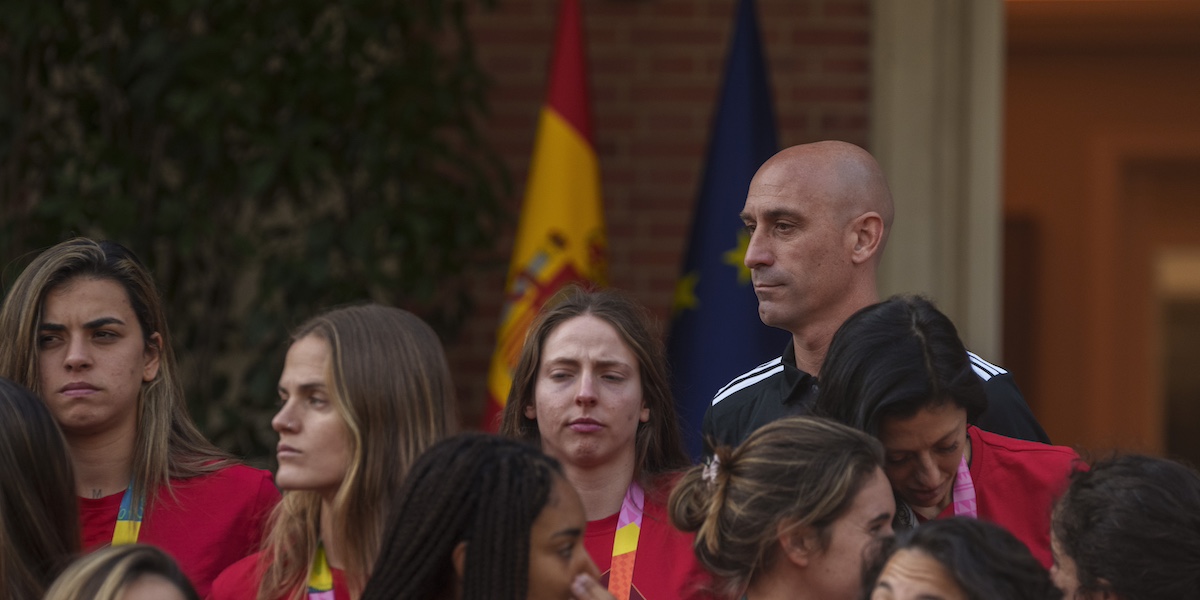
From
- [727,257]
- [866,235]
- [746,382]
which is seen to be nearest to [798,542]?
[746,382]

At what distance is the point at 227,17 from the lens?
505 cm

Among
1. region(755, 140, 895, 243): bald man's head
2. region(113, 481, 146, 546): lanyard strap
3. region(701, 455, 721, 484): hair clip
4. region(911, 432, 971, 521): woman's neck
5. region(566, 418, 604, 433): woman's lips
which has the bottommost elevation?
region(113, 481, 146, 546): lanyard strap

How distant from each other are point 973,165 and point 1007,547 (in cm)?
334

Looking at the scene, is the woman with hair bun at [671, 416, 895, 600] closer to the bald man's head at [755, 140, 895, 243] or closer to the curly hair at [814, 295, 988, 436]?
the curly hair at [814, 295, 988, 436]

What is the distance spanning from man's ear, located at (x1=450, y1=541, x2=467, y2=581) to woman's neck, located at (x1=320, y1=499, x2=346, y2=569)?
1.97ft

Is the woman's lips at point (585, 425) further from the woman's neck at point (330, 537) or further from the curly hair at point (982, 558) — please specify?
the curly hair at point (982, 558)

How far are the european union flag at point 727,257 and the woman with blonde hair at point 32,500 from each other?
8.33 ft

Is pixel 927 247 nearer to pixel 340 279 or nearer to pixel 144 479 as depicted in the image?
pixel 340 279

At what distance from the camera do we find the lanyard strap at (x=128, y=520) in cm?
323

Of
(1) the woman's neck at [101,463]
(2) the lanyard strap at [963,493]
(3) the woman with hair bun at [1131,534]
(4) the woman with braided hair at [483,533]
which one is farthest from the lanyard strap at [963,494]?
(1) the woman's neck at [101,463]

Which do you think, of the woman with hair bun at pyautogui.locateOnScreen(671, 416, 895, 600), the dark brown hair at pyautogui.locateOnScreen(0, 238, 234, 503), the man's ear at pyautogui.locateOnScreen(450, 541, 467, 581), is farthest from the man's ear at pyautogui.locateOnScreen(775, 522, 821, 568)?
the dark brown hair at pyautogui.locateOnScreen(0, 238, 234, 503)

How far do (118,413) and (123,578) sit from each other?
103 centimetres

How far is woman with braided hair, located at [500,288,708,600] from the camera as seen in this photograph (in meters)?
3.11

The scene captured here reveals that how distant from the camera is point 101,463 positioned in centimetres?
334
